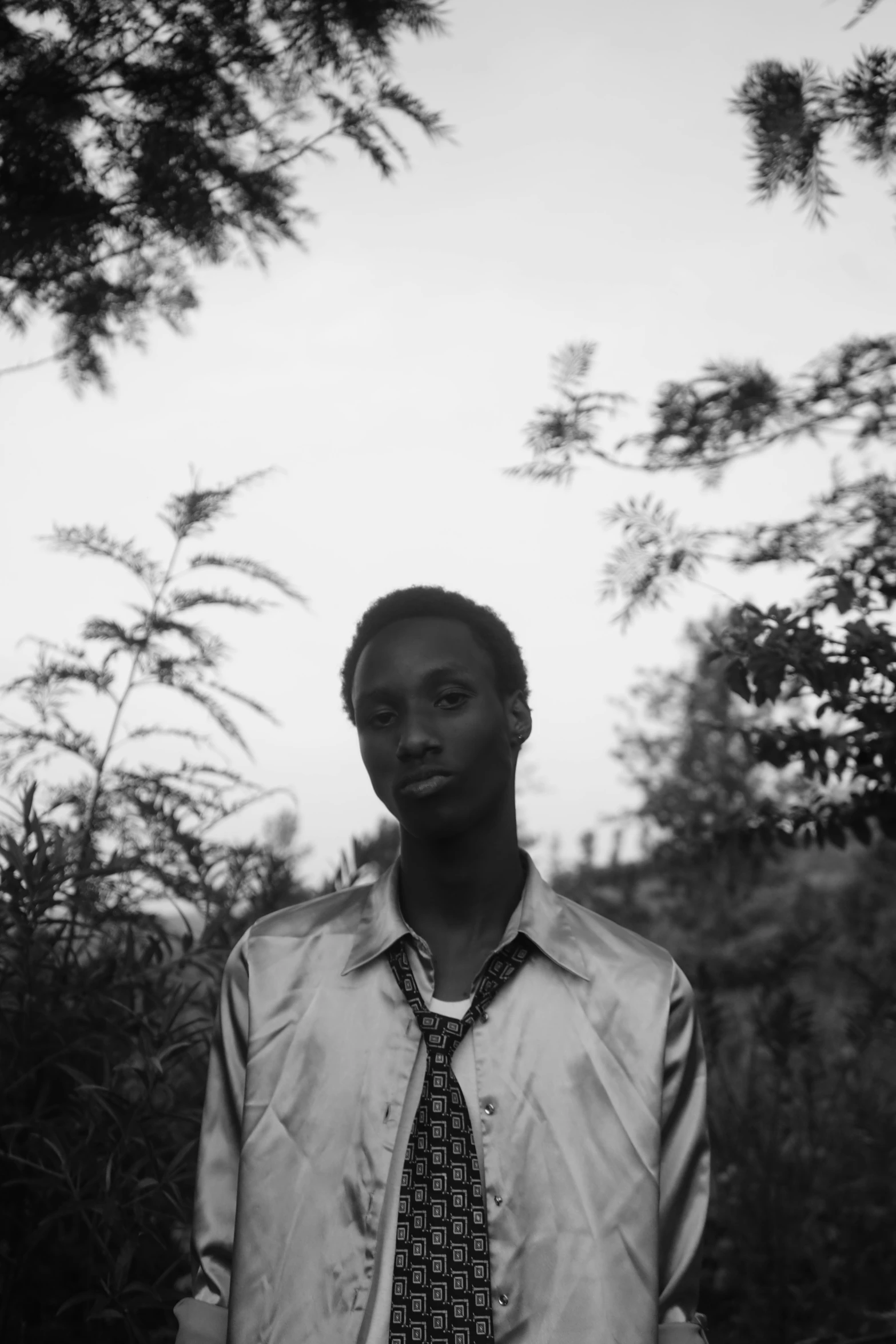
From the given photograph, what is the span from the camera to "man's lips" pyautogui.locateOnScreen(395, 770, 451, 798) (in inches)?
75.7

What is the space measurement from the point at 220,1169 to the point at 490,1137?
0.46 meters

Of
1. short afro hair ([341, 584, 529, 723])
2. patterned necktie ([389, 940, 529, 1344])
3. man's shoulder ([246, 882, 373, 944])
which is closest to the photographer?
patterned necktie ([389, 940, 529, 1344])

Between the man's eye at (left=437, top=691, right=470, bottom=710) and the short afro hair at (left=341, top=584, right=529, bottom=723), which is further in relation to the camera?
the short afro hair at (left=341, top=584, right=529, bottom=723)

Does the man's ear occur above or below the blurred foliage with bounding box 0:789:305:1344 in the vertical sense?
above

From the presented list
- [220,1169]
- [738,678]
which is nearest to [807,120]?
[738,678]

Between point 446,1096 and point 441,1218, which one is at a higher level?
point 446,1096

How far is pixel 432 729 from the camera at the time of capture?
77.3 inches

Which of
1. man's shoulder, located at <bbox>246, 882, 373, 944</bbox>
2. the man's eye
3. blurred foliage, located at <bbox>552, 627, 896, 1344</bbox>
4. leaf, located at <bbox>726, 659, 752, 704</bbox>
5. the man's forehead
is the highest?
leaf, located at <bbox>726, 659, 752, 704</bbox>

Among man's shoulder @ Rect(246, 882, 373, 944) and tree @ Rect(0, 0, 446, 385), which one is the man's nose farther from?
tree @ Rect(0, 0, 446, 385)

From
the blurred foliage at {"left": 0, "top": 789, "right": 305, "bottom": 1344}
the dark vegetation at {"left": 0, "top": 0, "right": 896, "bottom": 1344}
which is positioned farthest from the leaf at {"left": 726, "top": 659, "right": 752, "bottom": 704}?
the blurred foliage at {"left": 0, "top": 789, "right": 305, "bottom": 1344}

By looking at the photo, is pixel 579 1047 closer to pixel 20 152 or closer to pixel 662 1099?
pixel 662 1099

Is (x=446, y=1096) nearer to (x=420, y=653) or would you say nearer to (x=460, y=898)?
(x=460, y=898)

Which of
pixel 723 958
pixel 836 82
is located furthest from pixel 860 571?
pixel 723 958

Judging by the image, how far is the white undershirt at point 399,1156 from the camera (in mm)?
1703
